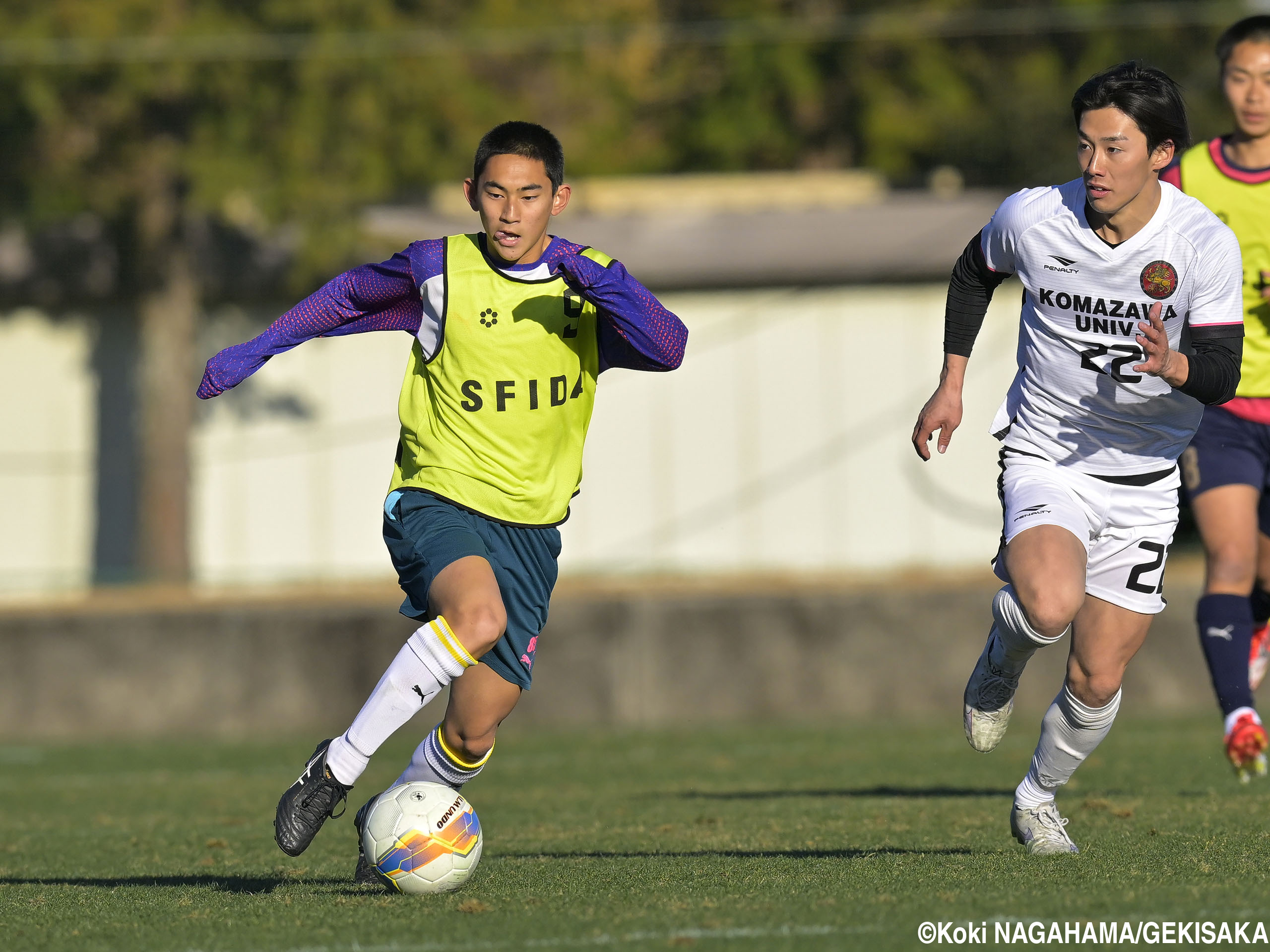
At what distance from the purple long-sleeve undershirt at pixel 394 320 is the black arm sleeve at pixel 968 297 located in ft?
2.97

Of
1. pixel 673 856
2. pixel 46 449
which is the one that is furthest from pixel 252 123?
pixel 673 856

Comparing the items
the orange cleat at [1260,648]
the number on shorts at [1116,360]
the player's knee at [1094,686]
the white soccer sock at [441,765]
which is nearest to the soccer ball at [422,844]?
the white soccer sock at [441,765]

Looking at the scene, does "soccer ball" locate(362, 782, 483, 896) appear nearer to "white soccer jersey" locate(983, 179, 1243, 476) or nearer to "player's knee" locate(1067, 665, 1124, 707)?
"player's knee" locate(1067, 665, 1124, 707)

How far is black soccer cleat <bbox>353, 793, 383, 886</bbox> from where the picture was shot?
216 inches

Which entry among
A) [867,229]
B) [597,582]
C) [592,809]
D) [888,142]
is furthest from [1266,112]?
[888,142]

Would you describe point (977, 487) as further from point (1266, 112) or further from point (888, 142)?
point (1266, 112)

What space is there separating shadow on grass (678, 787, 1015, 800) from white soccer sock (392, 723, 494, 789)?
8.92 feet

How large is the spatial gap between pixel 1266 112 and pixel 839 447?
9801 mm

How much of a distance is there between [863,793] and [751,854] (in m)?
2.46

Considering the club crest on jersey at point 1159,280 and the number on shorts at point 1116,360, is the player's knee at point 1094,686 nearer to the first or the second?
the number on shorts at point 1116,360

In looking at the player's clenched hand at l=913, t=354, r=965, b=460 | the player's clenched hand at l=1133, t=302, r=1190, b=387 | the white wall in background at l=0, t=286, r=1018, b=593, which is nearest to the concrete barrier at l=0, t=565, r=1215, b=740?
the white wall in background at l=0, t=286, r=1018, b=593

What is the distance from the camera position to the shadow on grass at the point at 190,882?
5652 millimetres

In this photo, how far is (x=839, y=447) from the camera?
55.4 feet

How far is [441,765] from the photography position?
233 inches
